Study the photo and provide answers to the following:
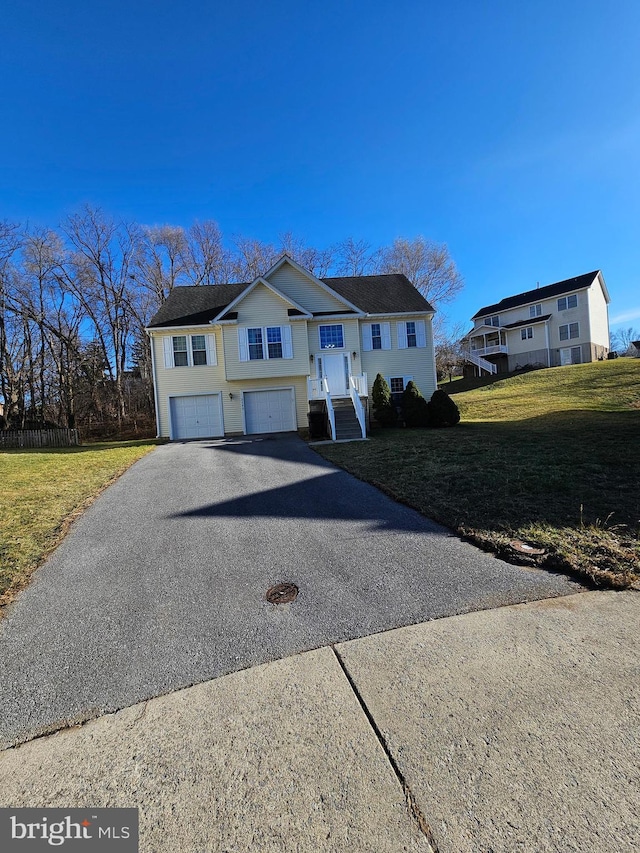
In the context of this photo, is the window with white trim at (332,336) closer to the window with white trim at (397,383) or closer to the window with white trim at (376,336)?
the window with white trim at (376,336)

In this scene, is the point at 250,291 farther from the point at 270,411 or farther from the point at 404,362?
the point at 404,362

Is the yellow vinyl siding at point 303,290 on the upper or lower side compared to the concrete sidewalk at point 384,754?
upper

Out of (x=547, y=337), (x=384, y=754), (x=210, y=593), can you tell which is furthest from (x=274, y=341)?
(x=547, y=337)

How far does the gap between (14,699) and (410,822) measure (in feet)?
7.21

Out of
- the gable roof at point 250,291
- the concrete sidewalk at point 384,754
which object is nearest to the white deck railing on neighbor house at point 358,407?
the gable roof at point 250,291

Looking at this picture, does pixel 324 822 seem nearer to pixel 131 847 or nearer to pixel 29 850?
→ pixel 131 847

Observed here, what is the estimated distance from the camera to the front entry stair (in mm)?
14578

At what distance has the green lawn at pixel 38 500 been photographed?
419 cm

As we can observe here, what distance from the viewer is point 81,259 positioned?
2795cm

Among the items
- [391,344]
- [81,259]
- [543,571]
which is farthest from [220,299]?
[543,571]

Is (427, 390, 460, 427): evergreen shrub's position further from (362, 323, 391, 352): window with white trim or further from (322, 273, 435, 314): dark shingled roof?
(322, 273, 435, 314): dark shingled roof

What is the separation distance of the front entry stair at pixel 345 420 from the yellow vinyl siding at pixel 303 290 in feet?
16.1

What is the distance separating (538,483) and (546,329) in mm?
36182

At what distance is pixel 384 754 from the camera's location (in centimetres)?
177
